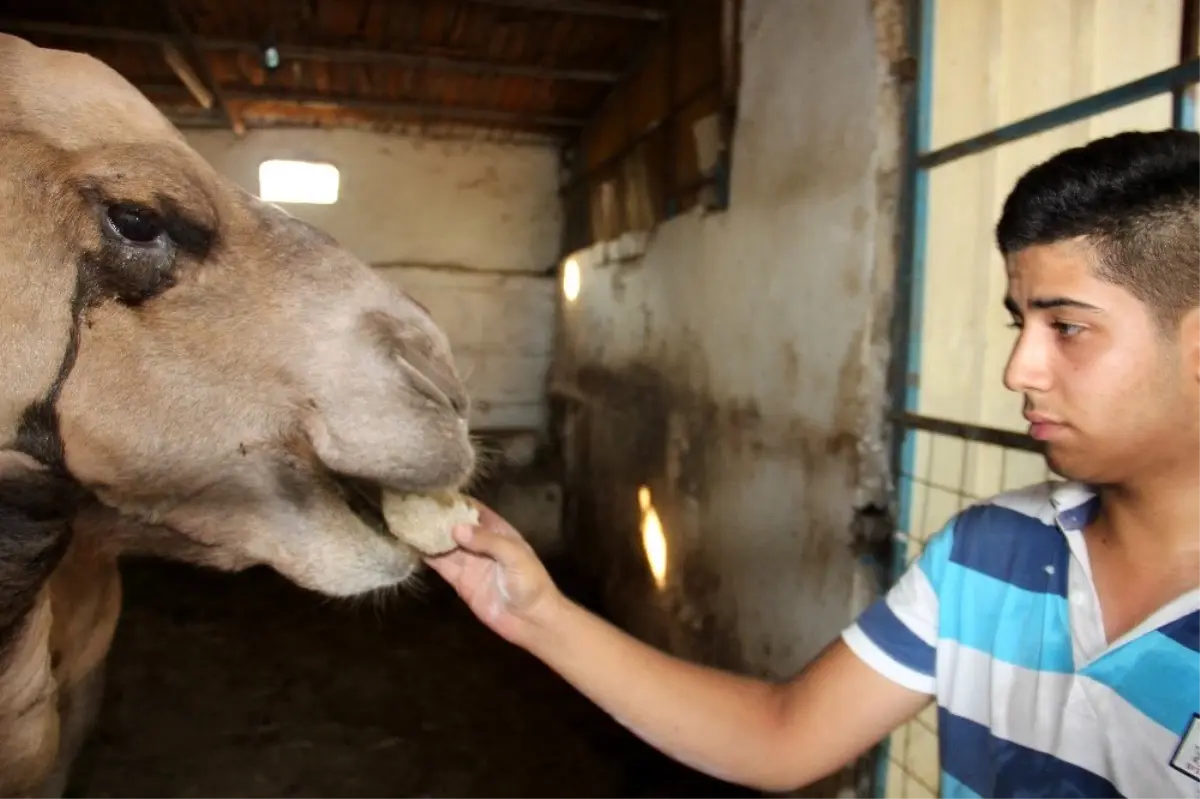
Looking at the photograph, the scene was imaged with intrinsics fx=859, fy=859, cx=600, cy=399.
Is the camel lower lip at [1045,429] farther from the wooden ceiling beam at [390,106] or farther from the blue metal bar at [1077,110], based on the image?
the wooden ceiling beam at [390,106]

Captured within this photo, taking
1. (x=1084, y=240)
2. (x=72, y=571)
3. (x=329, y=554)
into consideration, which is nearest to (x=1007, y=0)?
(x=1084, y=240)

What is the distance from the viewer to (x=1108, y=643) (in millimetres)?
955

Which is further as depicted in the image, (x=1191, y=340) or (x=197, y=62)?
(x=197, y=62)

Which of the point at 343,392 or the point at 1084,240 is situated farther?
the point at 343,392

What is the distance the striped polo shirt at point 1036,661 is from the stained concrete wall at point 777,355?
1097 millimetres

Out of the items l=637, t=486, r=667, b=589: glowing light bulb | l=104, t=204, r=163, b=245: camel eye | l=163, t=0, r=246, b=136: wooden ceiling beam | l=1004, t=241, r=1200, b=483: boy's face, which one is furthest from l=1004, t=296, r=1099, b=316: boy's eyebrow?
l=163, t=0, r=246, b=136: wooden ceiling beam

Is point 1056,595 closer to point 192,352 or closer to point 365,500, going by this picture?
point 365,500

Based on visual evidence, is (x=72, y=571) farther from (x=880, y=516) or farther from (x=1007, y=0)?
(x=1007, y=0)

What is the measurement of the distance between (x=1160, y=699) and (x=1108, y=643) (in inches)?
3.7

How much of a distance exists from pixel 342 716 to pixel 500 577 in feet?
9.18

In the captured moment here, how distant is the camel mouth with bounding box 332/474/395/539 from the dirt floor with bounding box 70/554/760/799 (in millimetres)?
2291

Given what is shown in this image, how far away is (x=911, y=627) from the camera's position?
1166 millimetres

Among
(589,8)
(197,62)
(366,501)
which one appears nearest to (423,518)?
(366,501)

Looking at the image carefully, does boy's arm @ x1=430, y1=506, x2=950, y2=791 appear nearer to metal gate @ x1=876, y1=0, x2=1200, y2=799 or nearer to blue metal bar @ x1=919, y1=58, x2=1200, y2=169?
metal gate @ x1=876, y1=0, x2=1200, y2=799
